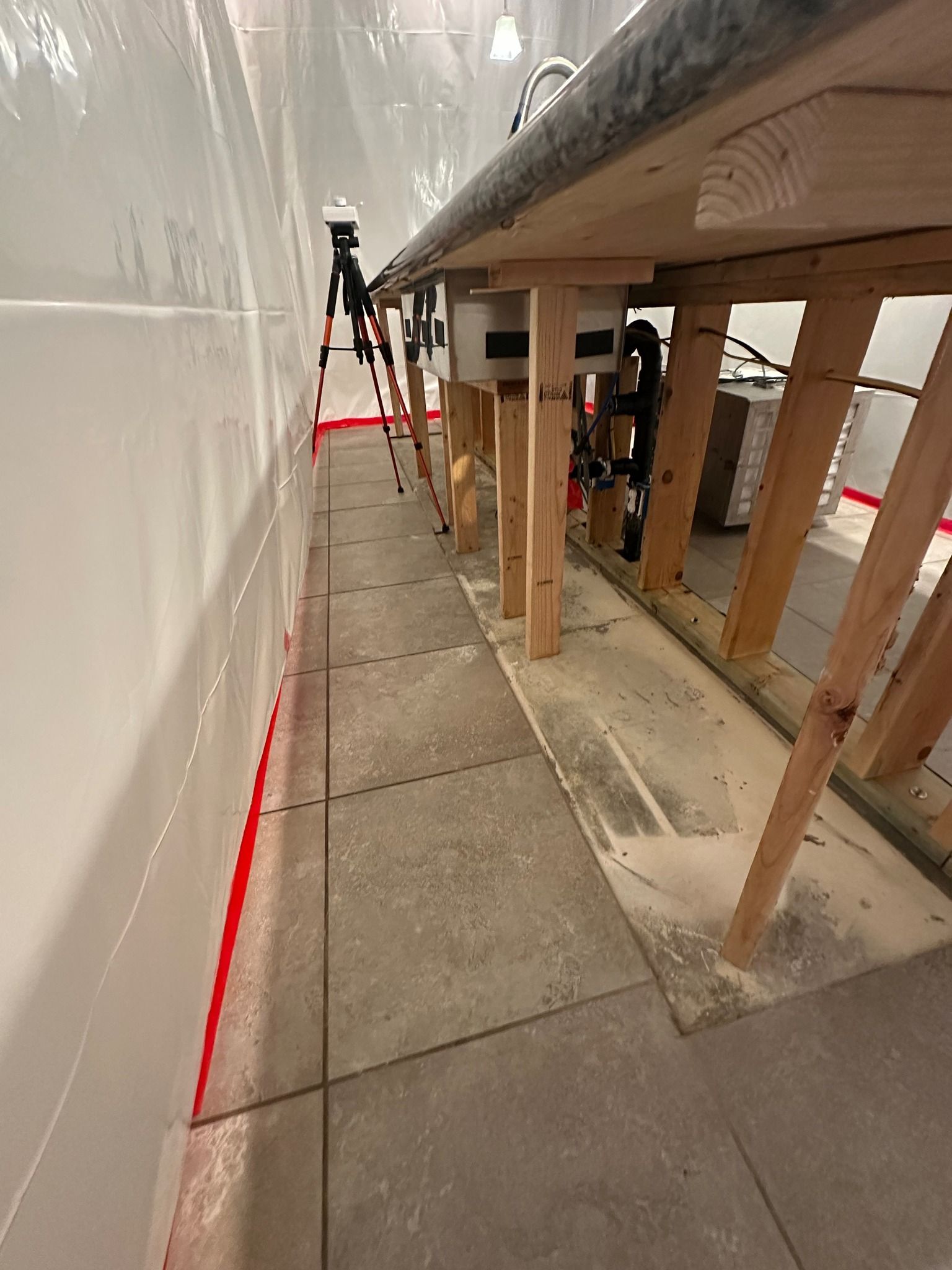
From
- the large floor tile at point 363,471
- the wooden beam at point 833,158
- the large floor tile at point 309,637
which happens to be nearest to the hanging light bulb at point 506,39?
the large floor tile at point 363,471

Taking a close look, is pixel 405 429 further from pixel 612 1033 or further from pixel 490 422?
pixel 612 1033

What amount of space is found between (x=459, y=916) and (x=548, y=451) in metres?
0.93

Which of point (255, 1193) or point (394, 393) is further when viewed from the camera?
point (394, 393)

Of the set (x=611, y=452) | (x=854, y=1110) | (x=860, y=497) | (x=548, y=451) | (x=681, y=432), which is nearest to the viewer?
(x=854, y=1110)

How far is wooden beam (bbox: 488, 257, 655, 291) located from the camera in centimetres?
101

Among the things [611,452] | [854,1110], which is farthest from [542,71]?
[854,1110]

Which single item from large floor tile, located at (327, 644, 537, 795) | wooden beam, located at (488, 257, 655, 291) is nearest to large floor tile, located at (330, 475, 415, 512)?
large floor tile, located at (327, 644, 537, 795)

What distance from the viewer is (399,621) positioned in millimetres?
1664

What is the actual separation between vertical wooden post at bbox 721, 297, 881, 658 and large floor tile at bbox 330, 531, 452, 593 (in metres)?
1.00

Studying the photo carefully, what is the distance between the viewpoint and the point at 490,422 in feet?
9.94

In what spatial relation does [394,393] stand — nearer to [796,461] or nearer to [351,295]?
[351,295]

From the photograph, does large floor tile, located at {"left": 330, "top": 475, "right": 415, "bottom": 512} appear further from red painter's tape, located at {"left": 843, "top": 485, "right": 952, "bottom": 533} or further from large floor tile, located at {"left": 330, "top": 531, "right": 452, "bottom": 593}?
red painter's tape, located at {"left": 843, "top": 485, "right": 952, "bottom": 533}

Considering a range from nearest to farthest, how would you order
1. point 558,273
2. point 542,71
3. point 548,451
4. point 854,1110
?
point 854,1110
point 558,273
point 548,451
point 542,71

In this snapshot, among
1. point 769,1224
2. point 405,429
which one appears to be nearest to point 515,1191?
point 769,1224
